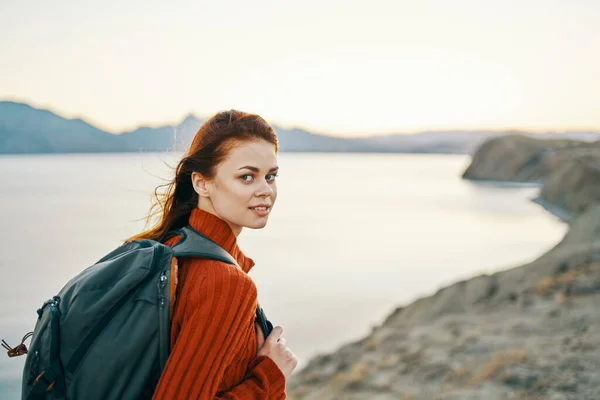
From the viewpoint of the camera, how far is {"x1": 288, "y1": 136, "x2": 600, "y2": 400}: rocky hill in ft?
17.8

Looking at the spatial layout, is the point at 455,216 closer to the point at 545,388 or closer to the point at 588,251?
the point at 588,251

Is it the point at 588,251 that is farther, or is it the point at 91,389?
the point at 588,251

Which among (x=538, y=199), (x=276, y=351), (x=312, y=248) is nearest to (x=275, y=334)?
(x=276, y=351)

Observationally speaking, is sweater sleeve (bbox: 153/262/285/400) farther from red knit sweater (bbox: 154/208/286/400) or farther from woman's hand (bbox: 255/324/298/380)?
woman's hand (bbox: 255/324/298/380)

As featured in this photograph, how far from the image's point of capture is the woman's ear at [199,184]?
1783 millimetres

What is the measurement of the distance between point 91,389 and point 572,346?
5886mm

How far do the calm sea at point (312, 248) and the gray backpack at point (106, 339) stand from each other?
2.45 feet

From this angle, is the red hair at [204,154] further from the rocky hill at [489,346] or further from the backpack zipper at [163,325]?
the rocky hill at [489,346]

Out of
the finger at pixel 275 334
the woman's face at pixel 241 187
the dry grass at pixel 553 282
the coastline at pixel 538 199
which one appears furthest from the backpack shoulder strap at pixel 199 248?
the coastline at pixel 538 199

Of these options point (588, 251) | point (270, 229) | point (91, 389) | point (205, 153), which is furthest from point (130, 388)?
point (270, 229)

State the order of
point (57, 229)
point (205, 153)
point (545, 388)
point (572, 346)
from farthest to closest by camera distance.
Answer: point (57, 229)
point (572, 346)
point (545, 388)
point (205, 153)

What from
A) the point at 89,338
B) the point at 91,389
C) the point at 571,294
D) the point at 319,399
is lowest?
the point at 319,399

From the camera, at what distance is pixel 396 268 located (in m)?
23.6

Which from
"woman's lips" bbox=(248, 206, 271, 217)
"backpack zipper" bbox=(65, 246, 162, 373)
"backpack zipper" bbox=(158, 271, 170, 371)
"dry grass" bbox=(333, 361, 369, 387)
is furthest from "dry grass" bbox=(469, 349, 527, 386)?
"backpack zipper" bbox=(65, 246, 162, 373)
